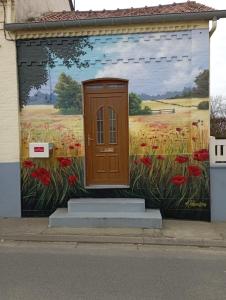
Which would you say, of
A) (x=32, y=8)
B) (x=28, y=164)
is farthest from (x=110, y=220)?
(x=32, y=8)

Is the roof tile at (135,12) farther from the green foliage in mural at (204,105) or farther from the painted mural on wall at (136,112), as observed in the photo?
the green foliage in mural at (204,105)

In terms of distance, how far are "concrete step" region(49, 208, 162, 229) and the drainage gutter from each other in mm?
3939

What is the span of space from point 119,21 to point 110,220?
4056 mm

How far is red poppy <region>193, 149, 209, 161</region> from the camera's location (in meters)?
8.65

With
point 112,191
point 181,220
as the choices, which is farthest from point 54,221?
point 181,220

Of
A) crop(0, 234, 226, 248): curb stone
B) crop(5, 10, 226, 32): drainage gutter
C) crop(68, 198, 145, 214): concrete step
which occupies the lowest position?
crop(0, 234, 226, 248): curb stone

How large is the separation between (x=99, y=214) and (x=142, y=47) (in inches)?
142

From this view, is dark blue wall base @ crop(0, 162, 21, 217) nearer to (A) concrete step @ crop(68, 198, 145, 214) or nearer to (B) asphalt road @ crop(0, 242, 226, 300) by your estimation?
(A) concrete step @ crop(68, 198, 145, 214)

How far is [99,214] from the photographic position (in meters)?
8.33

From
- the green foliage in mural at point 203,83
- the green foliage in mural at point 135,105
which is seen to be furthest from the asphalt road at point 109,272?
the green foliage in mural at point 203,83

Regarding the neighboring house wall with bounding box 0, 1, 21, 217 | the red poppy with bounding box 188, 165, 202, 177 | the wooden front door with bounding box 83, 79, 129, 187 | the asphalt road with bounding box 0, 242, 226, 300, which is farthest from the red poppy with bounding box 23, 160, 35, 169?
the red poppy with bounding box 188, 165, 202, 177

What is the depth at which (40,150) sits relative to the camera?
897cm

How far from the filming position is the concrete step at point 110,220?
8.02 m

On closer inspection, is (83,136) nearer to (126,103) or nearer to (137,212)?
(126,103)
